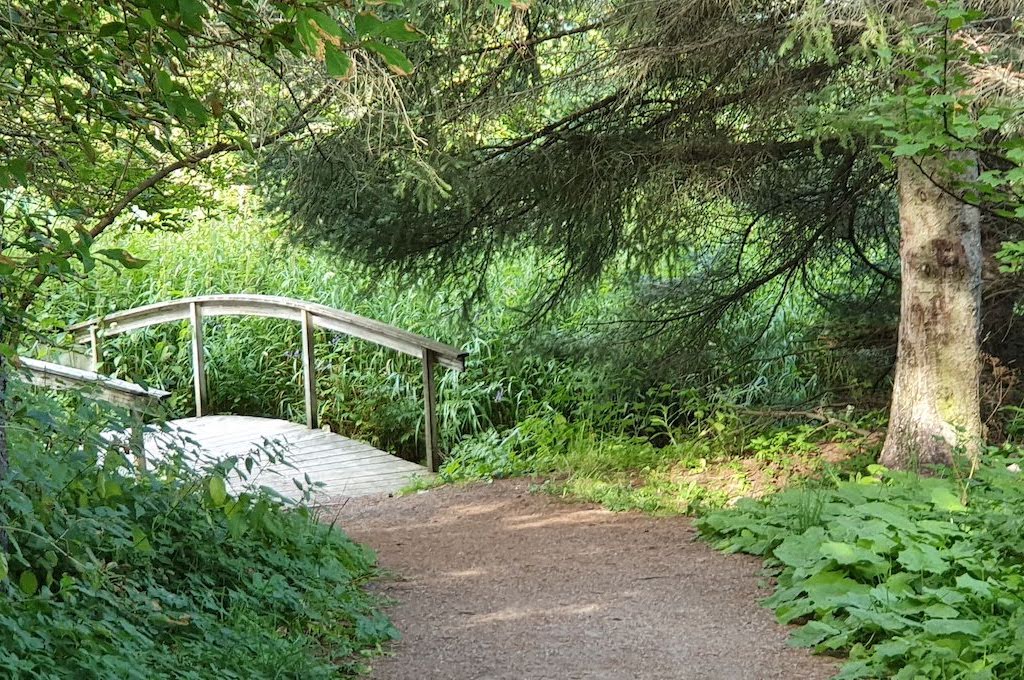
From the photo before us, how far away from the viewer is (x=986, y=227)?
7.10m

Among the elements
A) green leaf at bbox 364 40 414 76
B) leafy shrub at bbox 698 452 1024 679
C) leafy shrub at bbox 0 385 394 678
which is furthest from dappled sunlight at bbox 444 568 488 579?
green leaf at bbox 364 40 414 76

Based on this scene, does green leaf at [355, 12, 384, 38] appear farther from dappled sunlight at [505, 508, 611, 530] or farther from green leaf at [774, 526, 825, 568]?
dappled sunlight at [505, 508, 611, 530]

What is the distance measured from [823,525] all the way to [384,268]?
12.2 ft

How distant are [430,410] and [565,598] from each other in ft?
12.8

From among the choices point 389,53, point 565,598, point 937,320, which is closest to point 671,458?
point 937,320

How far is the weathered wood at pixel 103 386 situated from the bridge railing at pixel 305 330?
53.8 inches

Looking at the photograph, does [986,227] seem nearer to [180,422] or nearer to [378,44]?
[378,44]

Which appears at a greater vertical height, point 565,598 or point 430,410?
point 430,410

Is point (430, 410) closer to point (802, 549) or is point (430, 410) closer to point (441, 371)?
point (441, 371)

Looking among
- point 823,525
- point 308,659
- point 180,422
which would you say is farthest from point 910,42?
point 180,422

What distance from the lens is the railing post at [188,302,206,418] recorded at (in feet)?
34.2

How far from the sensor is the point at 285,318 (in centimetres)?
1040

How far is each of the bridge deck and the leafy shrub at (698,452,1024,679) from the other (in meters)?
3.36

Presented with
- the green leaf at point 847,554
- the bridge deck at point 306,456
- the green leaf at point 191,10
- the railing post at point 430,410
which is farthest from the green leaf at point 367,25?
the railing post at point 430,410
